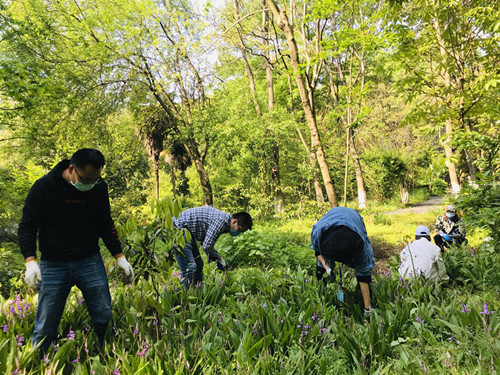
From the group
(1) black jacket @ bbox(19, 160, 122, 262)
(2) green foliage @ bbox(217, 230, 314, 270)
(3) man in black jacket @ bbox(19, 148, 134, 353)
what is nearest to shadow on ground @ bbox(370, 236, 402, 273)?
(2) green foliage @ bbox(217, 230, 314, 270)

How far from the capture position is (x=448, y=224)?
639cm

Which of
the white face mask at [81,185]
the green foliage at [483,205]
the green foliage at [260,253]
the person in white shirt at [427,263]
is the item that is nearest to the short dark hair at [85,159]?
the white face mask at [81,185]

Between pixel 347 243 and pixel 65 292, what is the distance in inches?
98.2

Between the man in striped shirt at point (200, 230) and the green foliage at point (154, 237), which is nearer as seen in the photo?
the green foliage at point (154, 237)

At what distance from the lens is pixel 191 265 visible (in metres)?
4.10

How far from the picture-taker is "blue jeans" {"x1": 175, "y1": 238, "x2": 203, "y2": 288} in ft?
13.4

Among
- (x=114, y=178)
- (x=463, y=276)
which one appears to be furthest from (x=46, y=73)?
(x=463, y=276)


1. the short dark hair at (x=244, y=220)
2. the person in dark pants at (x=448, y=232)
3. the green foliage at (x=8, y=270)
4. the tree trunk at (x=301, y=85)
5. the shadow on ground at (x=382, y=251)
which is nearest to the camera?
the short dark hair at (x=244, y=220)

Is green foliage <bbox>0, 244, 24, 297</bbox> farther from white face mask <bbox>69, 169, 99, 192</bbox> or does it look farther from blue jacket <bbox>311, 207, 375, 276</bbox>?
blue jacket <bbox>311, 207, 375, 276</bbox>

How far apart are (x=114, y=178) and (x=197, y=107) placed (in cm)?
684

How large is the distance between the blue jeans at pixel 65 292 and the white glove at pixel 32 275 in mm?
61

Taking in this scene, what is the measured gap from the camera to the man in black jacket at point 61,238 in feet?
7.70

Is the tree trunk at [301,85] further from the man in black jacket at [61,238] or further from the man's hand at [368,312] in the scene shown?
the man in black jacket at [61,238]

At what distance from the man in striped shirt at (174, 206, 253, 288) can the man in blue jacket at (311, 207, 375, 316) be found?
39.3 inches
